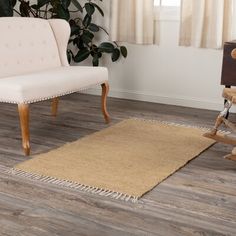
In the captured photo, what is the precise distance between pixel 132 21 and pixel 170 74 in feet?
2.13

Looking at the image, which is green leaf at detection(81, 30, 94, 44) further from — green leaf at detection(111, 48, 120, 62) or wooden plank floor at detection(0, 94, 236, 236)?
wooden plank floor at detection(0, 94, 236, 236)

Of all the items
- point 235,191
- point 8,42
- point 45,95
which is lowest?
point 235,191

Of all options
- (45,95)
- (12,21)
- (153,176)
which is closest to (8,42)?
(12,21)

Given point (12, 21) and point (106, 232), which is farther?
point (12, 21)

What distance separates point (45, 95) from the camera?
293cm

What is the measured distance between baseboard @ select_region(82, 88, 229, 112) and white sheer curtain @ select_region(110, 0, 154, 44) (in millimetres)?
555

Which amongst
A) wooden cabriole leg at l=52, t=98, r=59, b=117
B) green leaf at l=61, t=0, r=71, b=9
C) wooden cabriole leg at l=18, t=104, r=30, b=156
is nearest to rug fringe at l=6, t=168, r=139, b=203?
wooden cabriole leg at l=18, t=104, r=30, b=156

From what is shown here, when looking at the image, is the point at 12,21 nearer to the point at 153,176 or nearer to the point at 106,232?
the point at 153,176

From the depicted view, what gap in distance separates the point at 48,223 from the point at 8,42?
5.95 feet

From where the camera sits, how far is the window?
4.14 meters

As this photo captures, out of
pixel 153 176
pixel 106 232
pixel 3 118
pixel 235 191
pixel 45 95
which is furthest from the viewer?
pixel 3 118

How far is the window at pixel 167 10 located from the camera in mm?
4141

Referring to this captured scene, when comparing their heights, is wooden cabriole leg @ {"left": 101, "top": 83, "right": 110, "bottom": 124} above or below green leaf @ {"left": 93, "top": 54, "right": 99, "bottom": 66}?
below

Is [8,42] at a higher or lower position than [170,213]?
higher
